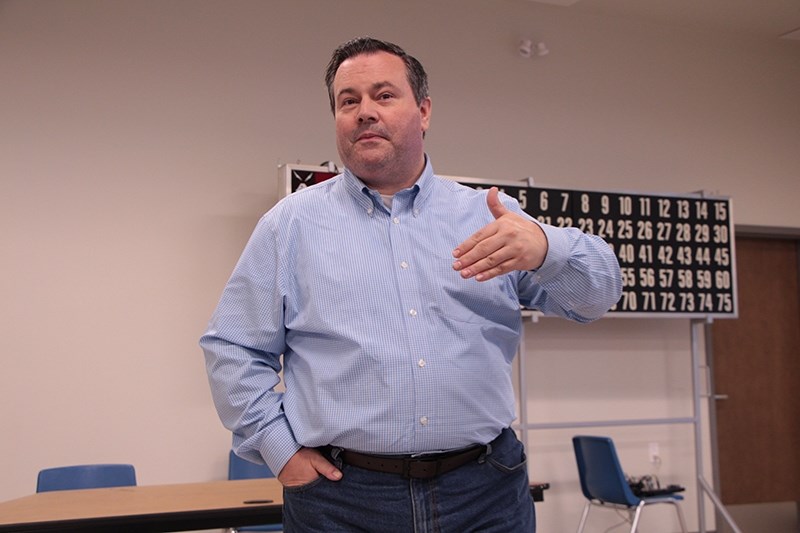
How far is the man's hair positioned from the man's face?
0.6 inches

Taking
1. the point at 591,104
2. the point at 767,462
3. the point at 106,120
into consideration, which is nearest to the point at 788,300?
the point at 767,462

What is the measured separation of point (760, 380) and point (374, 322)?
560 cm

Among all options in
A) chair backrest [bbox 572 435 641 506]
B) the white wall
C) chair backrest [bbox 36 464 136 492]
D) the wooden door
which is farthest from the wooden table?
the wooden door

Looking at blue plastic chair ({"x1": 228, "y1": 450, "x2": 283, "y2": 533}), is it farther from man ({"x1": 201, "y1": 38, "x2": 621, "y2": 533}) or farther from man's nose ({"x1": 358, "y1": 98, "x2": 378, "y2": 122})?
man's nose ({"x1": 358, "y1": 98, "x2": 378, "y2": 122})

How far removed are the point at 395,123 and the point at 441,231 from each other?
241mm

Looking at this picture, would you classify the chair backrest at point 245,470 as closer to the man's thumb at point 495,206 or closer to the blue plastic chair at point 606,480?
the blue plastic chair at point 606,480

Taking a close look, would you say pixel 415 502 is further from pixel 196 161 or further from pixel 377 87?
pixel 196 161

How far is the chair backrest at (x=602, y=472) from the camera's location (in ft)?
16.5

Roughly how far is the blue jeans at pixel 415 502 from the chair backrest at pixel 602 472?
3384mm

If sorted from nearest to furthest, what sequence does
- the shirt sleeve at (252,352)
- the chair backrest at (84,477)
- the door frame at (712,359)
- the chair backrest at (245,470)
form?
the shirt sleeve at (252,352)
the chair backrest at (84,477)
the chair backrest at (245,470)
the door frame at (712,359)

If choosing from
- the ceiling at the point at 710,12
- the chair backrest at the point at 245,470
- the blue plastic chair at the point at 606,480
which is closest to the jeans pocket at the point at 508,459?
the chair backrest at the point at 245,470

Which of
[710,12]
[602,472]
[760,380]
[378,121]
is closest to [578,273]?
[378,121]

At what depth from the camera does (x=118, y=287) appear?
5086mm

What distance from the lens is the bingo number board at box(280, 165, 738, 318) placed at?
5.55 m
